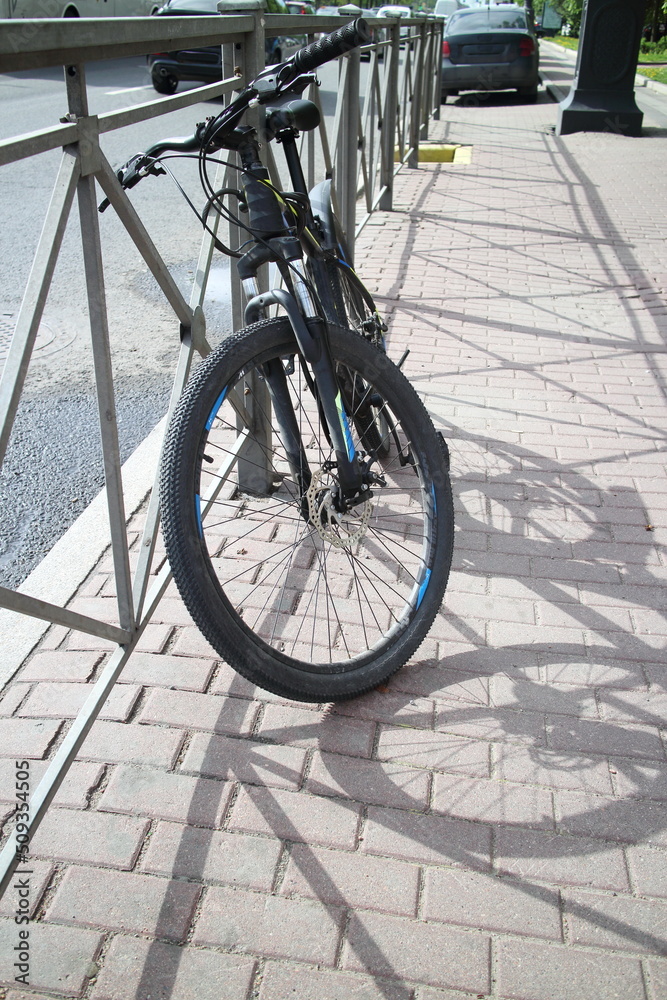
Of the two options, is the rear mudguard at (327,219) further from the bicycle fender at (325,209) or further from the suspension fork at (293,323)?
the suspension fork at (293,323)

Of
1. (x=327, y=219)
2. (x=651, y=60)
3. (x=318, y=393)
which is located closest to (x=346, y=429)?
(x=318, y=393)

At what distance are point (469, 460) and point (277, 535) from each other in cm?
107

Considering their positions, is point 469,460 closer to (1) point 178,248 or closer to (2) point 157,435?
(2) point 157,435

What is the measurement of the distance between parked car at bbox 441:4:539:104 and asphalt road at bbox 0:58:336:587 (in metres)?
10.1

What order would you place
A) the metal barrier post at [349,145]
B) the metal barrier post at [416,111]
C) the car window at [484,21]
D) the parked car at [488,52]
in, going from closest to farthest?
the metal barrier post at [349,145] < the metal barrier post at [416,111] < the parked car at [488,52] < the car window at [484,21]

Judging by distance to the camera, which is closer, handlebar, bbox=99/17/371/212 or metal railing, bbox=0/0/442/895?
metal railing, bbox=0/0/442/895

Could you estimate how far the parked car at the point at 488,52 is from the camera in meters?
17.3

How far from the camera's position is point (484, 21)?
58.6ft

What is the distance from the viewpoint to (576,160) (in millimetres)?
11617

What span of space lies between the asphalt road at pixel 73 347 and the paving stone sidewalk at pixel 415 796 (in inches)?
24.2

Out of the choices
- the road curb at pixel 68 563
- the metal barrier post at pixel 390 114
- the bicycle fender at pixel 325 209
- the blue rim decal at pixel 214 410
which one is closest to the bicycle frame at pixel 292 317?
the blue rim decal at pixel 214 410

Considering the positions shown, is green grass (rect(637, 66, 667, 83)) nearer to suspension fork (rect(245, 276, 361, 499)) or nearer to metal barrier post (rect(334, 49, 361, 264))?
metal barrier post (rect(334, 49, 361, 264))

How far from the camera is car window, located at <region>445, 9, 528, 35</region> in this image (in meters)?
17.6

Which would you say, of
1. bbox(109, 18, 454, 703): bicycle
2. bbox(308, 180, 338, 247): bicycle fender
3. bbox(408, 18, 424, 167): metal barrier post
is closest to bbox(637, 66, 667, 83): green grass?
bbox(408, 18, 424, 167): metal barrier post
